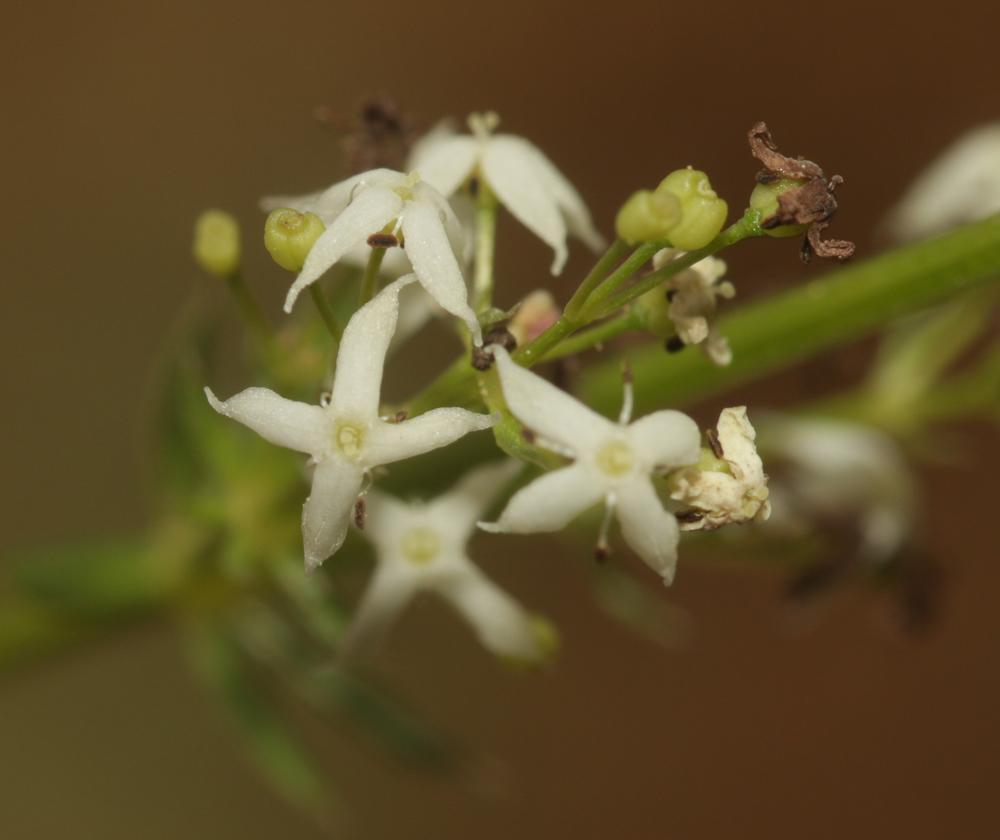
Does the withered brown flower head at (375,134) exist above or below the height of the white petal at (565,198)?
above

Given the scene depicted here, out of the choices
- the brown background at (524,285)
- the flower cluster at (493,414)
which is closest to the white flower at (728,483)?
the flower cluster at (493,414)

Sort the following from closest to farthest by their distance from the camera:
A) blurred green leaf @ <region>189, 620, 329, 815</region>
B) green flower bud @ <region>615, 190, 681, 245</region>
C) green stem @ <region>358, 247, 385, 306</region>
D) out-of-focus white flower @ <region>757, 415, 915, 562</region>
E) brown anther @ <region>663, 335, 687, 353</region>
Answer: green flower bud @ <region>615, 190, 681, 245</region> → green stem @ <region>358, 247, 385, 306</region> → brown anther @ <region>663, 335, 687, 353</region> → blurred green leaf @ <region>189, 620, 329, 815</region> → out-of-focus white flower @ <region>757, 415, 915, 562</region>

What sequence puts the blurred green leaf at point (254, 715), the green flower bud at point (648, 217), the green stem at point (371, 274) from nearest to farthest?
the green flower bud at point (648, 217), the green stem at point (371, 274), the blurred green leaf at point (254, 715)

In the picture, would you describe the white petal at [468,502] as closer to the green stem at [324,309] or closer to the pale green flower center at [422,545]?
the pale green flower center at [422,545]

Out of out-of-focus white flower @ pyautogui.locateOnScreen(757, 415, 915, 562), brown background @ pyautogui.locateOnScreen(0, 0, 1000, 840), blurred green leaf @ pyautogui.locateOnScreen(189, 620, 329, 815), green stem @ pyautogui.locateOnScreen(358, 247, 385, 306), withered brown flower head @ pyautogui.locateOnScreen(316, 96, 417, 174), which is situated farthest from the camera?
brown background @ pyautogui.locateOnScreen(0, 0, 1000, 840)

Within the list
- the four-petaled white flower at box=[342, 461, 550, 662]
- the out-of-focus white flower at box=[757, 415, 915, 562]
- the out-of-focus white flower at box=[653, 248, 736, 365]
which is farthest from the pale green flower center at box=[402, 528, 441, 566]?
the out-of-focus white flower at box=[757, 415, 915, 562]

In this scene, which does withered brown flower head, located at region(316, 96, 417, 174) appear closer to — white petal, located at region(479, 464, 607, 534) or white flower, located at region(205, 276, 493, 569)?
white flower, located at region(205, 276, 493, 569)

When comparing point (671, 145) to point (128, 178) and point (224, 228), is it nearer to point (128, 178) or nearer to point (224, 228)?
point (128, 178)
